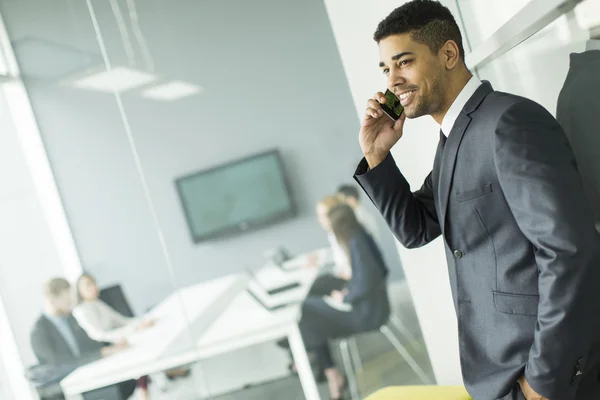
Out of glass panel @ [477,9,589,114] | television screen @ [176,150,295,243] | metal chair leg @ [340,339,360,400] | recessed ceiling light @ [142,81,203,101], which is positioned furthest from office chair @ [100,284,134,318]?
glass panel @ [477,9,589,114]

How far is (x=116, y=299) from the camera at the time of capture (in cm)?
357

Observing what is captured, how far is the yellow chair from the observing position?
250cm

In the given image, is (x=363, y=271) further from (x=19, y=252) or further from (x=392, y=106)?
(x=19, y=252)

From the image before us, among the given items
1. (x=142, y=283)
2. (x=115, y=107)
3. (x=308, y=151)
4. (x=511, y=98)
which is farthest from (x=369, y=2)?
(x=142, y=283)

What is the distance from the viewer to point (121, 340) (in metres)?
3.58

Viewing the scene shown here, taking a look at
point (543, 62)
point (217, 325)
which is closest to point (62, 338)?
point (217, 325)

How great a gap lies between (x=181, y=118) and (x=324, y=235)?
1016mm

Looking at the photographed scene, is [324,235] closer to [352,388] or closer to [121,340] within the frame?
[352,388]

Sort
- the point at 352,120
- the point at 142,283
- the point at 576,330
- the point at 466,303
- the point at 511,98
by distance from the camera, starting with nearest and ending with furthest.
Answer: the point at 576,330 → the point at 511,98 → the point at 466,303 → the point at 352,120 → the point at 142,283

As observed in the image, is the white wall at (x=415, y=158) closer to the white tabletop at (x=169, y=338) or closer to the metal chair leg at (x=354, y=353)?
the metal chair leg at (x=354, y=353)

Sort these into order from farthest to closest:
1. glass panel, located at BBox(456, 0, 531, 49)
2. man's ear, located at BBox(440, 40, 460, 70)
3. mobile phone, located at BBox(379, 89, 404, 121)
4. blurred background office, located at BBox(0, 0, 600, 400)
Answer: blurred background office, located at BBox(0, 0, 600, 400) < mobile phone, located at BBox(379, 89, 404, 121) < glass panel, located at BBox(456, 0, 531, 49) < man's ear, located at BBox(440, 40, 460, 70)

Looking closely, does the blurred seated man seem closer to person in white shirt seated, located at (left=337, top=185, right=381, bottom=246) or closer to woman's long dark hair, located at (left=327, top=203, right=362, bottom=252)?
woman's long dark hair, located at (left=327, top=203, right=362, bottom=252)

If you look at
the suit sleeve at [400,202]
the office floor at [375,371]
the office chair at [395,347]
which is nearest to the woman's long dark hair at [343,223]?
the office floor at [375,371]

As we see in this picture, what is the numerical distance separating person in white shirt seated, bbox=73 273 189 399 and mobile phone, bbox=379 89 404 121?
2227 mm
